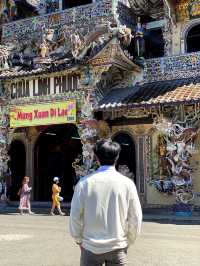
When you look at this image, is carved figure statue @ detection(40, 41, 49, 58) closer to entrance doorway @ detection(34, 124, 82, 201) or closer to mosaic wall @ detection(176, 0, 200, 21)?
entrance doorway @ detection(34, 124, 82, 201)

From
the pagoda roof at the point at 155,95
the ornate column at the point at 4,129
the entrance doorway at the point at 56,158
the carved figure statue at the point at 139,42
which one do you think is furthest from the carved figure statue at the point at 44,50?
the carved figure statue at the point at 139,42

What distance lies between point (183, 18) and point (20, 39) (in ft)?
24.8

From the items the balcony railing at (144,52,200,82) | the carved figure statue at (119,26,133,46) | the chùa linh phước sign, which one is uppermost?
the carved figure statue at (119,26,133,46)

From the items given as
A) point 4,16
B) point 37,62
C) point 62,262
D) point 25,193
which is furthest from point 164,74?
point 62,262

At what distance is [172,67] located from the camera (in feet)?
61.1

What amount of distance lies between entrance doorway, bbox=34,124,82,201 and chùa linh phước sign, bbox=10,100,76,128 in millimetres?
2505

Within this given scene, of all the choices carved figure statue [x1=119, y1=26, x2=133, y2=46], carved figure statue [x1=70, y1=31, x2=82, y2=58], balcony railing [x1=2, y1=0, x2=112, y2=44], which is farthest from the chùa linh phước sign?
balcony railing [x1=2, y1=0, x2=112, y2=44]

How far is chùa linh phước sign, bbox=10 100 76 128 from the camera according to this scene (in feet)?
62.3

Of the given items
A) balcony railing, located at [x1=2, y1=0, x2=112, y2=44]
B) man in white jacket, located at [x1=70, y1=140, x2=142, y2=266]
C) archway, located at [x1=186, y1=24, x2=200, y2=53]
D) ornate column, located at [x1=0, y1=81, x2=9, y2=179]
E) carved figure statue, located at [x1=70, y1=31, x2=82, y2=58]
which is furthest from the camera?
ornate column, located at [x1=0, y1=81, x2=9, y2=179]

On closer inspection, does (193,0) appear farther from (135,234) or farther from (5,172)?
(135,234)

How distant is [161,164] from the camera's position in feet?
60.7

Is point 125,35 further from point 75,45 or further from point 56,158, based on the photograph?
point 56,158

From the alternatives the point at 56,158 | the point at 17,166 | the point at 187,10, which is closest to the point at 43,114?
the point at 56,158

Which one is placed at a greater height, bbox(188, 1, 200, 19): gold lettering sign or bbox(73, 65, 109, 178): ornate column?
bbox(188, 1, 200, 19): gold lettering sign
